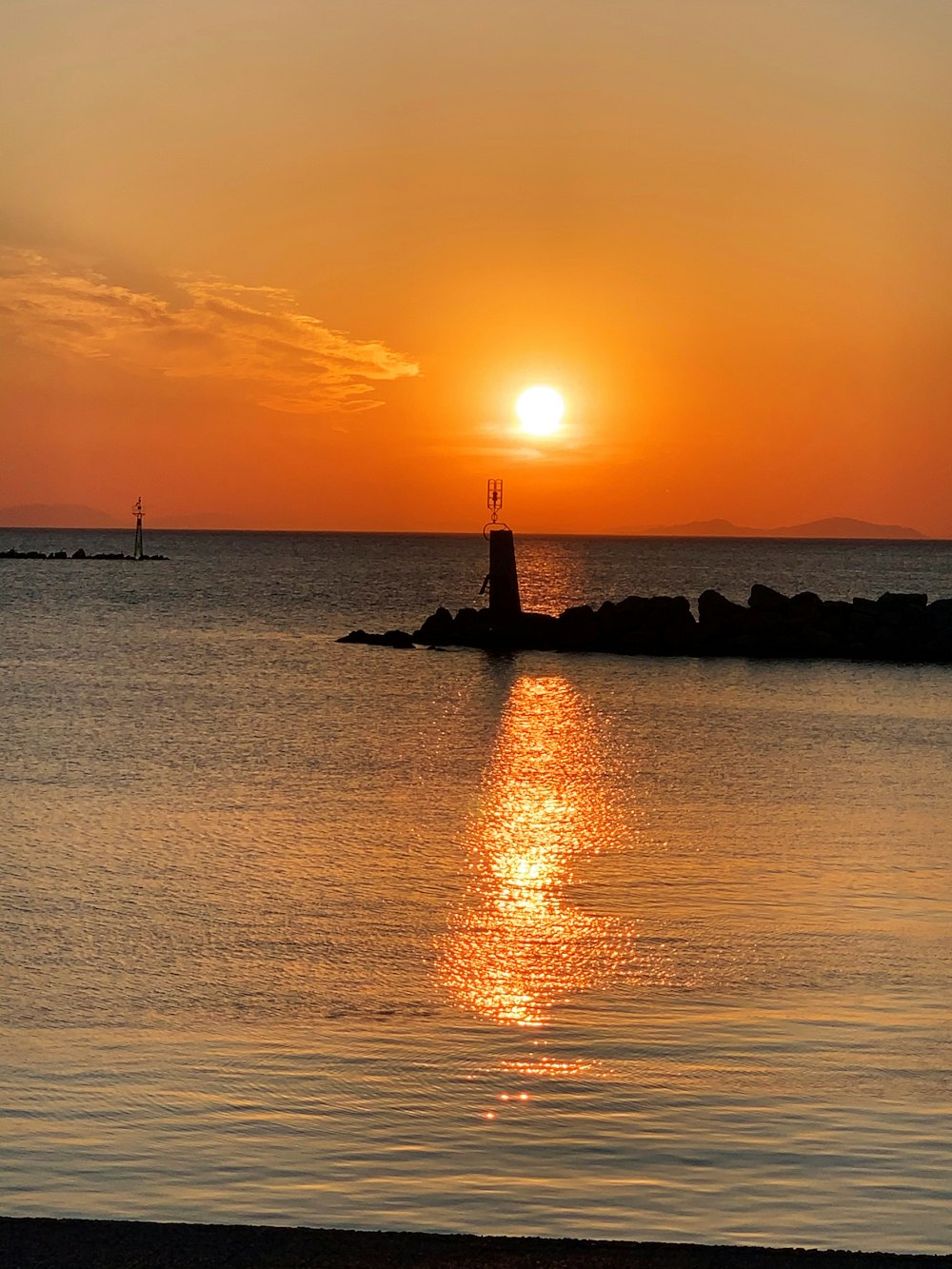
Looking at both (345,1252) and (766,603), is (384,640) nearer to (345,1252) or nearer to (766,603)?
(766,603)

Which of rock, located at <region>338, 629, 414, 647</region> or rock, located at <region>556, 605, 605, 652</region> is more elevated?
rock, located at <region>556, 605, 605, 652</region>

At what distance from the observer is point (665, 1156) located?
663 cm

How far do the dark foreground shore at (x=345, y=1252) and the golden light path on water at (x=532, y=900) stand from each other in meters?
3.27

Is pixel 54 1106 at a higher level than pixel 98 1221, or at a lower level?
lower

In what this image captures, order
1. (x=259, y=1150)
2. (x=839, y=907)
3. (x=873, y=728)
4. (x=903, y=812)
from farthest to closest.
→ (x=873, y=728) < (x=903, y=812) < (x=839, y=907) < (x=259, y=1150)

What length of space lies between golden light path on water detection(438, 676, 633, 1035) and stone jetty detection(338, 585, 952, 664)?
18.7 metres

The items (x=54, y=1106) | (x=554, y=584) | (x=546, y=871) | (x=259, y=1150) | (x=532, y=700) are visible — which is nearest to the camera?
(x=259, y=1150)

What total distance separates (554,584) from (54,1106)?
102m

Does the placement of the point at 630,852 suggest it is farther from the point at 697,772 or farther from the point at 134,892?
the point at 697,772

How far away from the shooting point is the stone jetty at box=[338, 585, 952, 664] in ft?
135

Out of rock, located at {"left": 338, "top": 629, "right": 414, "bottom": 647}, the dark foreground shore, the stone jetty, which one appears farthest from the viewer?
rock, located at {"left": 338, "top": 629, "right": 414, "bottom": 647}

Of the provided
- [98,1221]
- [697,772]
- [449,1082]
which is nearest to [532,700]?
[697,772]

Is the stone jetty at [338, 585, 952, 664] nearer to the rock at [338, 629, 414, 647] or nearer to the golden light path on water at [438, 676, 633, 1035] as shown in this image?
the rock at [338, 629, 414, 647]

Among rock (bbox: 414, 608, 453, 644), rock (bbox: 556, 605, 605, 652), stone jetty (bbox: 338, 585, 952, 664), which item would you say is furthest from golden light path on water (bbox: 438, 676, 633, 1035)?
rock (bbox: 414, 608, 453, 644)
